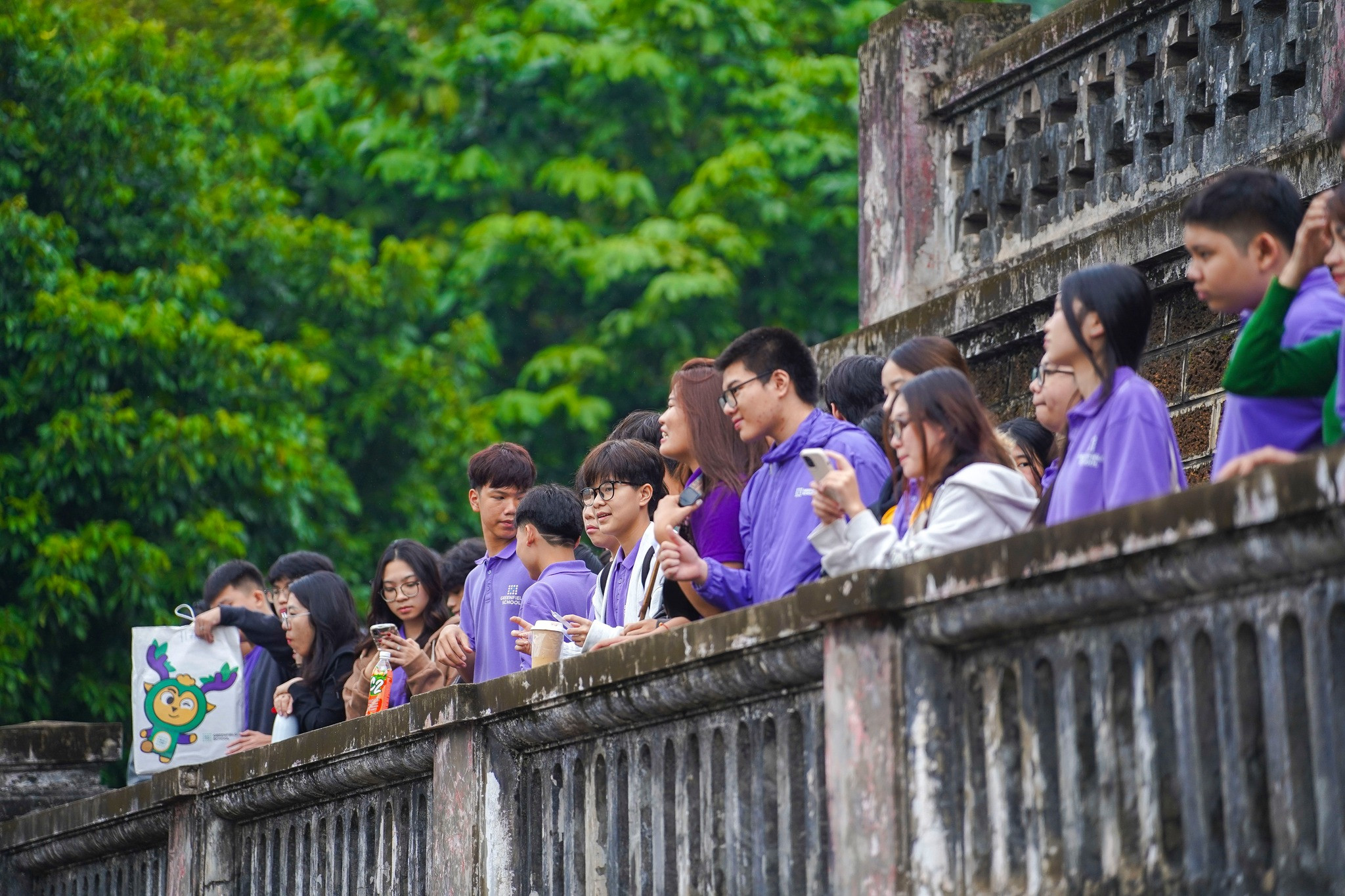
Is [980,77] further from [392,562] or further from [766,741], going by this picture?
[766,741]

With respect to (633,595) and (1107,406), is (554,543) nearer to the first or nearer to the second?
(633,595)

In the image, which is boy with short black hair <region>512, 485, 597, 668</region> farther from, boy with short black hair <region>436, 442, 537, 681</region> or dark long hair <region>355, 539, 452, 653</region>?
dark long hair <region>355, 539, 452, 653</region>

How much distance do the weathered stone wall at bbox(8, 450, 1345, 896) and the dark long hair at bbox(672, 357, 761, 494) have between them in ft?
2.59

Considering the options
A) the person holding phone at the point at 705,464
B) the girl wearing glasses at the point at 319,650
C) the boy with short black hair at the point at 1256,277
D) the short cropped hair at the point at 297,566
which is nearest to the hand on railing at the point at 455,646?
the girl wearing glasses at the point at 319,650

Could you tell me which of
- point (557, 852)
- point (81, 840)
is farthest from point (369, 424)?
point (557, 852)

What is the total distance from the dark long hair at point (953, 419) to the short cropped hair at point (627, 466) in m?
1.60

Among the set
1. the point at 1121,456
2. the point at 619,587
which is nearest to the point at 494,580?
the point at 619,587

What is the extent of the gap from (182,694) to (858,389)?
3.24 metres

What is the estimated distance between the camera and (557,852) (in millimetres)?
5004

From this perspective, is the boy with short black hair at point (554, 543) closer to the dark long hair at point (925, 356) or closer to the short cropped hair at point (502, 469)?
the short cropped hair at point (502, 469)

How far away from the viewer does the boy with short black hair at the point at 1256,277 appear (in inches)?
142

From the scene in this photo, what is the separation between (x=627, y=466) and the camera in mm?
5812

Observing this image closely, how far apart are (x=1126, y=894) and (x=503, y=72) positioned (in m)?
17.6

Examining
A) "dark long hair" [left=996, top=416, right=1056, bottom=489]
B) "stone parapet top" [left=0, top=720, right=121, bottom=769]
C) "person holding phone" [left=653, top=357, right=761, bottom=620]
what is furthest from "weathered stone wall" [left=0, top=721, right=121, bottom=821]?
"dark long hair" [left=996, top=416, right=1056, bottom=489]
